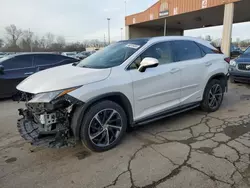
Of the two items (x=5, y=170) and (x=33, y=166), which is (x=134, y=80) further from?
(x=5, y=170)

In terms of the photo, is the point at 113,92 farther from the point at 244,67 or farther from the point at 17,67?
the point at 244,67

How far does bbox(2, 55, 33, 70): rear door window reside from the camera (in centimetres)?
637

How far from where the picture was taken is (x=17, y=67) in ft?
21.3

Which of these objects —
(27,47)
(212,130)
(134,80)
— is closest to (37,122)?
(134,80)

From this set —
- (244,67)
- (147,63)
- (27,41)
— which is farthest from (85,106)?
(27,41)

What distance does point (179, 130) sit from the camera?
3.74m

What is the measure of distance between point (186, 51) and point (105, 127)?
7.75 ft

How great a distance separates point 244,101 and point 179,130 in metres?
3.10

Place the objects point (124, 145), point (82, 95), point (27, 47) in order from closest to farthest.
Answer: point (82, 95), point (124, 145), point (27, 47)

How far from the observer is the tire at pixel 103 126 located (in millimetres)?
2758

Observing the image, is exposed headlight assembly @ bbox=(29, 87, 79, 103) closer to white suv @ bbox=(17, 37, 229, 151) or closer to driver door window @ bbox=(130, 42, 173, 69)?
white suv @ bbox=(17, 37, 229, 151)

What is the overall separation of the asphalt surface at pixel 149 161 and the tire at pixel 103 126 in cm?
15

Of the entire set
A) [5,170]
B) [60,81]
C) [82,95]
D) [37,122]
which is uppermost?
[60,81]

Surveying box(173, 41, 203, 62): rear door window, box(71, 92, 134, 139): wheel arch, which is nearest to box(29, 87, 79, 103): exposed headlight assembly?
box(71, 92, 134, 139): wheel arch
